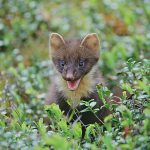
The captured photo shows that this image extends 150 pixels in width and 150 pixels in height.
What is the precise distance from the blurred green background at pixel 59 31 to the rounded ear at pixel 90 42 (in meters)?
1.02

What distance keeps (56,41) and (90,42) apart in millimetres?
481

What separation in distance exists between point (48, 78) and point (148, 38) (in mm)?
1889

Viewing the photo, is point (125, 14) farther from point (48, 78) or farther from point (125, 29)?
point (48, 78)

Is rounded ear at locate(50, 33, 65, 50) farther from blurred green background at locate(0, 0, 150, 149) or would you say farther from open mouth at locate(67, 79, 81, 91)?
blurred green background at locate(0, 0, 150, 149)

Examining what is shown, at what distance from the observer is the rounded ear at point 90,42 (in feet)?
29.0

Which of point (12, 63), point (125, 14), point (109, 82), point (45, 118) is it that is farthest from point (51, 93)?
point (125, 14)

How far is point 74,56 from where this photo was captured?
28.1 ft

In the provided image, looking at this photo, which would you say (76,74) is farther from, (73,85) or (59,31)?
(59,31)

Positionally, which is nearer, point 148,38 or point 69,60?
point 69,60

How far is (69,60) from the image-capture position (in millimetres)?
8531

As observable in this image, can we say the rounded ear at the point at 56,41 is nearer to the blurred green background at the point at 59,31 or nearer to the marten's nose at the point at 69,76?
the marten's nose at the point at 69,76

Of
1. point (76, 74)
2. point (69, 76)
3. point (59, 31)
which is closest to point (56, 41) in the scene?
point (76, 74)

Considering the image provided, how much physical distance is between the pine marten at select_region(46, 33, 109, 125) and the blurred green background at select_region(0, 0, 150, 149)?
1011mm

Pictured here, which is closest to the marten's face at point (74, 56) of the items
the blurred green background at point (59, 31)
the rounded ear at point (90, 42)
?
the rounded ear at point (90, 42)
